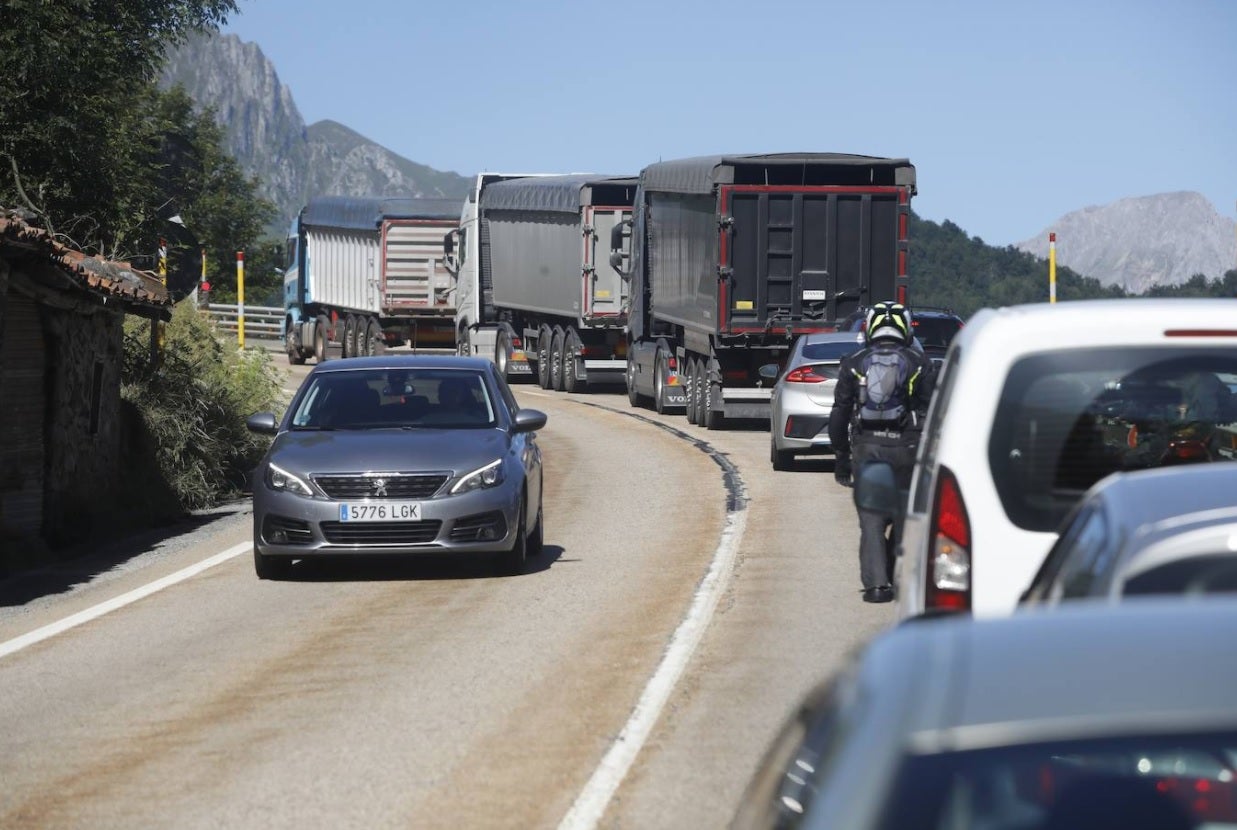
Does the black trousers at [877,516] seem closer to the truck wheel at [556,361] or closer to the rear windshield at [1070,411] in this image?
the rear windshield at [1070,411]

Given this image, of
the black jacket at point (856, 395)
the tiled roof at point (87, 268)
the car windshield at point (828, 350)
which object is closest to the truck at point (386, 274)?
the car windshield at point (828, 350)

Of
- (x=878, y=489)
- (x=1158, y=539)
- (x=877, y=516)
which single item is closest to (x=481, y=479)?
(x=877, y=516)

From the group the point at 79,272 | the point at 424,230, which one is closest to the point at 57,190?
the point at 79,272

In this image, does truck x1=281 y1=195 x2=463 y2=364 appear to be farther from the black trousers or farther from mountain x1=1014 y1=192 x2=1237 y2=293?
mountain x1=1014 y1=192 x2=1237 y2=293

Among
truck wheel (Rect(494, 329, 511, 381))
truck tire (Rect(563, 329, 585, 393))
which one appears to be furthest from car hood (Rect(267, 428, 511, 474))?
truck wheel (Rect(494, 329, 511, 381))

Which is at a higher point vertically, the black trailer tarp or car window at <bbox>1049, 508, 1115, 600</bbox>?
the black trailer tarp

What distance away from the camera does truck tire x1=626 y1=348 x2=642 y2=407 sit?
3284cm

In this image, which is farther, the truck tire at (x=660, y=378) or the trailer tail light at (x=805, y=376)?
the truck tire at (x=660, y=378)

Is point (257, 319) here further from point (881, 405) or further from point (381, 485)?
point (881, 405)

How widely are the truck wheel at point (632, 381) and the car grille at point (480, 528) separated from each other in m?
20.2

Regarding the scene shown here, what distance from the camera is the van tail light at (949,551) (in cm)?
560

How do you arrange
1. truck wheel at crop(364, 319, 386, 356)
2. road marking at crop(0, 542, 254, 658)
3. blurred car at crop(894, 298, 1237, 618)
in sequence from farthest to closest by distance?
truck wheel at crop(364, 319, 386, 356)
road marking at crop(0, 542, 254, 658)
blurred car at crop(894, 298, 1237, 618)

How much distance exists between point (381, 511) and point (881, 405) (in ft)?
10.7

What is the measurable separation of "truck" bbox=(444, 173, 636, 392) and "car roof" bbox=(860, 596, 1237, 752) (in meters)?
31.8
